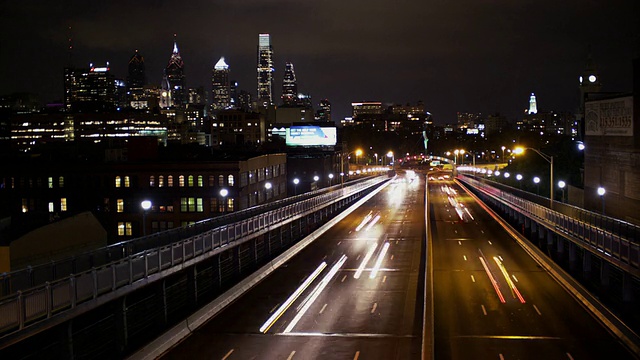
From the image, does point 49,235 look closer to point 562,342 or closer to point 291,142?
point 562,342

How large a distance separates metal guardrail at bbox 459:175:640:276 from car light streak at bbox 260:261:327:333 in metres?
13.5

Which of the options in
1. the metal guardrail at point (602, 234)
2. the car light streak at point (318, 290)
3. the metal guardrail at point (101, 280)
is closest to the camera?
the metal guardrail at point (101, 280)

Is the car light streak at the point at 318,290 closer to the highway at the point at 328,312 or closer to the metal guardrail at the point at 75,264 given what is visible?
the highway at the point at 328,312

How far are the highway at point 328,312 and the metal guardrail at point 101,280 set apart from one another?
275cm

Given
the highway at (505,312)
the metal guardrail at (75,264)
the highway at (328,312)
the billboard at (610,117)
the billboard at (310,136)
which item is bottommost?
the highway at (505,312)

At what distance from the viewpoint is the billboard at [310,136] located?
134125mm

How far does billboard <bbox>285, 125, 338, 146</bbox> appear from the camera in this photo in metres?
134

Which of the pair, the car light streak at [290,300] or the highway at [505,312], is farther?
the car light streak at [290,300]

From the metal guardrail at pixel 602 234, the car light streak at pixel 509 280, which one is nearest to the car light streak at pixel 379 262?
the car light streak at pixel 509 280

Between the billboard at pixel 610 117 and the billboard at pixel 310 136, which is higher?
the billboard at pixel 310 136

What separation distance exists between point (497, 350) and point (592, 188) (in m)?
36.8

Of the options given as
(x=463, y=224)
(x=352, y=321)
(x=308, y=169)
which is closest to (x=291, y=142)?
(x=308, y=169)

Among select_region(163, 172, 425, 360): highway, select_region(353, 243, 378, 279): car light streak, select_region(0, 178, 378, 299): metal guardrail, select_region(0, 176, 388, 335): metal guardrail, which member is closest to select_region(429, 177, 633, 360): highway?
select_region(163, 172, 425, 360): highway

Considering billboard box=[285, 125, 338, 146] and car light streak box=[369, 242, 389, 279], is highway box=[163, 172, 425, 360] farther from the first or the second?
billboard box=[285, 125, 338, 146]
